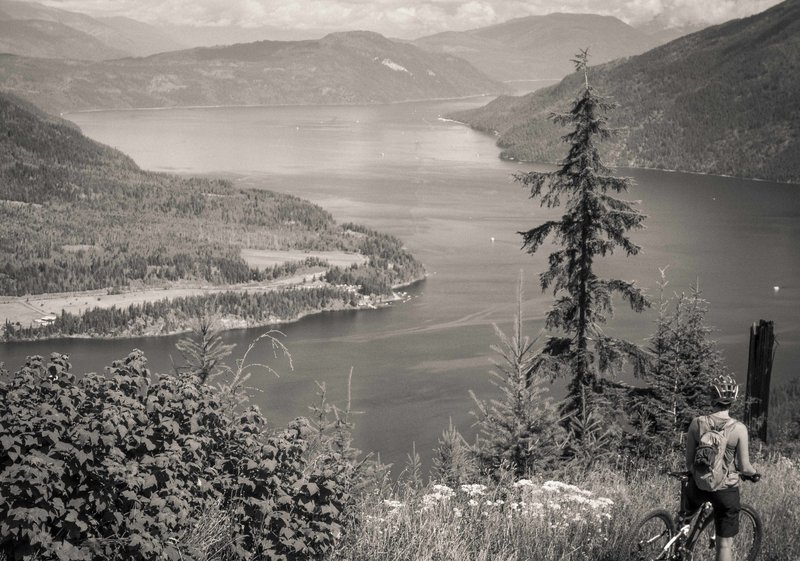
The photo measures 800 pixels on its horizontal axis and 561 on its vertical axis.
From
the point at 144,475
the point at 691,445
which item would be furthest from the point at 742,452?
the point at 144,475

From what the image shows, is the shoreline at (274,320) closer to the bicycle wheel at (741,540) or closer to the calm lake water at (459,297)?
the calm lake water at (459,297)

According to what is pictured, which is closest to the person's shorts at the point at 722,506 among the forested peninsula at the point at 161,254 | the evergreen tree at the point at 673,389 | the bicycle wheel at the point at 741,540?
the bicycle wheel at the point at 741,540

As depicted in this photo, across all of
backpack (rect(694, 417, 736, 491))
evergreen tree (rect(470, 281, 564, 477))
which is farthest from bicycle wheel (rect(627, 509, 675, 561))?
evergreen tree (rect(470, 281, 564, 477))

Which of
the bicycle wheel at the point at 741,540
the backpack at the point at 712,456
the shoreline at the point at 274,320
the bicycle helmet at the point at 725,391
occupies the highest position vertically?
the bicycle helmet at the point at 725,391

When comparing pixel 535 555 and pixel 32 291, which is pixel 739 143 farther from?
pixel 535 555

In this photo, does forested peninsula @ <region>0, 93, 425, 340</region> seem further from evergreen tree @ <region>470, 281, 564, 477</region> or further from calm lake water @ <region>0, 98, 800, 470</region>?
evergreen tree @ <region>470, 281, 564, 477</region>

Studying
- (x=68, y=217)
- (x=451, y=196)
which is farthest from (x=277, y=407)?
(x=451, y=196)
